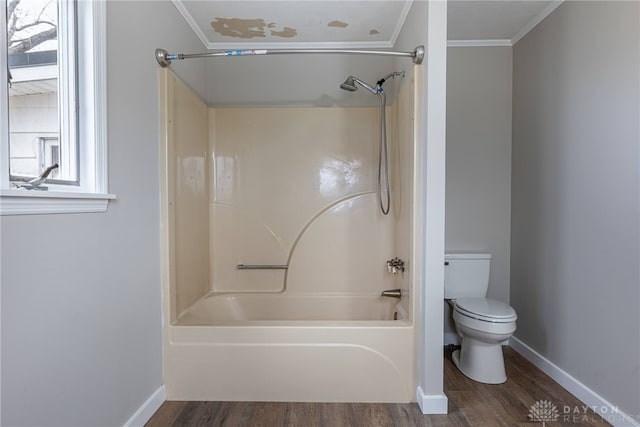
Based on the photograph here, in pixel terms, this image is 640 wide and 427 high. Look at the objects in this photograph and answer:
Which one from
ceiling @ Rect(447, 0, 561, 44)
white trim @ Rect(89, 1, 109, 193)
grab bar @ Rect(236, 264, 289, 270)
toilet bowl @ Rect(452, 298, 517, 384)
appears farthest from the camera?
grab bar @ Rect(236, 264, 289, 270)

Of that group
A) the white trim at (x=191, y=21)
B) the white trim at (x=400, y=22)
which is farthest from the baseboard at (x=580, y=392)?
the white trim at (x=191, y=21)

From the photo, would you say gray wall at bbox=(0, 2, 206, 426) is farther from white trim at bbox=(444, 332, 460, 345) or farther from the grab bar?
white trim at bbox=(444, 332, 460, 345)

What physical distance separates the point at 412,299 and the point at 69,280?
1550 millimetres

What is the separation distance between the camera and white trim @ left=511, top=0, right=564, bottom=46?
205 centimetres

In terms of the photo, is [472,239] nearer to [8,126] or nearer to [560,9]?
[560,9]

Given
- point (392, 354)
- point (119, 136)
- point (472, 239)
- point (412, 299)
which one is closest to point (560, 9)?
point (472, 239)

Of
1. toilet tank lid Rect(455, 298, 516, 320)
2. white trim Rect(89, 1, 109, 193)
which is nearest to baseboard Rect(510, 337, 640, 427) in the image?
toilet tank lid Rect(455, 298, 516, 320)

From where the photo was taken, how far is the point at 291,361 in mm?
1834

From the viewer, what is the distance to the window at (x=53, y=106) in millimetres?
1024

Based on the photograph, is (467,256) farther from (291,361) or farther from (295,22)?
(295,22)

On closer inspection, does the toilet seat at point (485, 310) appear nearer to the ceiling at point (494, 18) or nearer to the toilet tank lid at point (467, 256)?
the toilet tank lid at point (467, 256)

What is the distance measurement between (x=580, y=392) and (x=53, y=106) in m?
2.81

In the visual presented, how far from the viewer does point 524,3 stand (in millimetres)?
2066

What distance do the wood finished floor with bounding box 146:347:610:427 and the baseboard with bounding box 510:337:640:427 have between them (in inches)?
1.2
